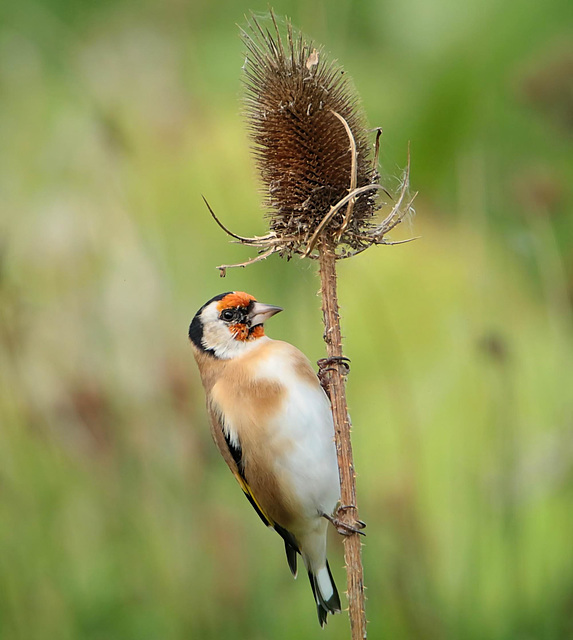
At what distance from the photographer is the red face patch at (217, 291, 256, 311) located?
1.80 meters

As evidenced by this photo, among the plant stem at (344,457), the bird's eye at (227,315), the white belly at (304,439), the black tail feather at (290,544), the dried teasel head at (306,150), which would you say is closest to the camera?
the plant stem at (344,457)

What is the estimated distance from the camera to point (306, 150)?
52.2 inches

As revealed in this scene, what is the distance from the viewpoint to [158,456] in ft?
8.07

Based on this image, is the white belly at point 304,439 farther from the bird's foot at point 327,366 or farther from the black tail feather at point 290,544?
the black tail feather at point 290,544

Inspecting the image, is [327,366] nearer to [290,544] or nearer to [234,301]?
[234,301]

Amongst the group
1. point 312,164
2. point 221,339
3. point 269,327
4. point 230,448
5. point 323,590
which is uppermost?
point 312,164

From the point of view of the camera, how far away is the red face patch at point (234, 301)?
180 centimetres

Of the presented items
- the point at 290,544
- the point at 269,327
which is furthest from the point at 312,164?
the point at 269,327

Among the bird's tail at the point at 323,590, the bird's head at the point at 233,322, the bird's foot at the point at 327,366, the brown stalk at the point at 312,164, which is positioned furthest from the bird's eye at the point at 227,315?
the bird's tail at the point at 323,590

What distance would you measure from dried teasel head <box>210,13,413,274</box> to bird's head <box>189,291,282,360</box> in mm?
472

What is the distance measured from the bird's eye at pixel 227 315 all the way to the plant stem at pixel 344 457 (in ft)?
1.91

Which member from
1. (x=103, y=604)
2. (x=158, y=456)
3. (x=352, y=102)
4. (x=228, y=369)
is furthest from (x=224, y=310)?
(x=103, y=604)

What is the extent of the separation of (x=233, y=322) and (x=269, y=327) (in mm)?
1692

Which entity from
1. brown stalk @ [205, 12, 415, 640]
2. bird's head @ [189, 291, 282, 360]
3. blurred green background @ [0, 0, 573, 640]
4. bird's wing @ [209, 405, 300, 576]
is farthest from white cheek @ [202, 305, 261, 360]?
brown stalk @ [205, 12, 415, 640]
